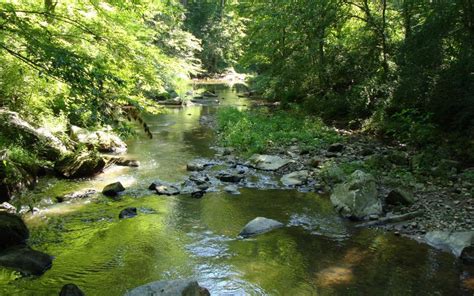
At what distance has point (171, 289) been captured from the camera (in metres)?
5.32

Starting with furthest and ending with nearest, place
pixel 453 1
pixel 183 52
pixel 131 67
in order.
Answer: pixel 183 52 < pixel 453 1 < pixel 131 67

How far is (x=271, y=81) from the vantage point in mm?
23438

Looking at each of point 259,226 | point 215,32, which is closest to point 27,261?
point 259,226

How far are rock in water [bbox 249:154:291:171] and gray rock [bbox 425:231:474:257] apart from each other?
5623mm

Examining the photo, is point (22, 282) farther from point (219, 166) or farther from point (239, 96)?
point (239, 96)

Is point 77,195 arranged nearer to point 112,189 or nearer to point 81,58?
point 112,189

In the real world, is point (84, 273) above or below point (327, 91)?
below

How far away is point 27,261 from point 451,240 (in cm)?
702

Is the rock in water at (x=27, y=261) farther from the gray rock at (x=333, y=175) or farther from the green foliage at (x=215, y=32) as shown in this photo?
the green foliage at (x=215, y=32)

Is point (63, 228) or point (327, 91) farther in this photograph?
point (327, 91)

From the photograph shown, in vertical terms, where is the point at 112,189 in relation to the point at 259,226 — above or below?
above

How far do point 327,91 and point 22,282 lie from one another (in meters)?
16.2

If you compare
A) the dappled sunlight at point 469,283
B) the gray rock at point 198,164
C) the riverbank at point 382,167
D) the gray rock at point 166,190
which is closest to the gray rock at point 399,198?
the riverbank at point 382,167

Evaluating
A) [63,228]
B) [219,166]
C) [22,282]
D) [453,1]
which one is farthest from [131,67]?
[453,1]
